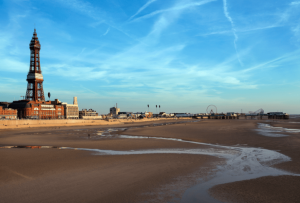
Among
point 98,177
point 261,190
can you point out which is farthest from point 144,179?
point 261,190

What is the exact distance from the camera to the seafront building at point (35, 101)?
487 ft

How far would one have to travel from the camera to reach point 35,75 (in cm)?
16725

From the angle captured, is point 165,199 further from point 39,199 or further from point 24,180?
point 24,180

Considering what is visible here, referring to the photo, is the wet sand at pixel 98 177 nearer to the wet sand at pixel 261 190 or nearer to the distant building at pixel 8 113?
the wet sand at pixel 261 190

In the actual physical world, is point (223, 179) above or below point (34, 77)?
below

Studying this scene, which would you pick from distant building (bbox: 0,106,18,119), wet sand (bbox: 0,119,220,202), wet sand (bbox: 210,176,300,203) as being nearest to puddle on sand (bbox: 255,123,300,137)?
wet sand (bbox: 0,119,220,202)

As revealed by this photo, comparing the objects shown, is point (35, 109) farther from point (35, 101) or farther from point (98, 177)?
point (98, 177)

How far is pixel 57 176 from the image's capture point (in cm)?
1069

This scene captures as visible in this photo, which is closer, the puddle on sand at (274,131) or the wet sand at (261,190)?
the wet sand at (261,190)

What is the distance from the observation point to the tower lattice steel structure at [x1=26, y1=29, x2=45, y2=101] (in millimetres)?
166000

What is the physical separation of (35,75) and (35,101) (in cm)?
2410

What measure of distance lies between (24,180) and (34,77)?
180059mm

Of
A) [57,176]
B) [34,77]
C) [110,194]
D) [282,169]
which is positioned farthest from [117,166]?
[34,77]

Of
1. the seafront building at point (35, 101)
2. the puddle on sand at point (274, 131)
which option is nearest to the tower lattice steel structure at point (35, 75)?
the seafront building at point (35, 101)
